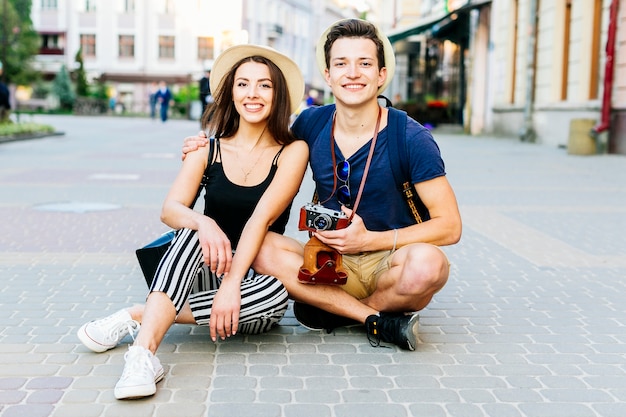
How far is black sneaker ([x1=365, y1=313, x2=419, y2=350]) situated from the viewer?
12.3ft

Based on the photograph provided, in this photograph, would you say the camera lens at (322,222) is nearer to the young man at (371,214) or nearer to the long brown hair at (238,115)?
the young man at (371,214)

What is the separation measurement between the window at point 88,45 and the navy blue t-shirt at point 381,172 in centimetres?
Answer: 6073

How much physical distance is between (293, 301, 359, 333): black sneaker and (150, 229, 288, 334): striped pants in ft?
0.80

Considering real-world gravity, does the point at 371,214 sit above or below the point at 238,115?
below

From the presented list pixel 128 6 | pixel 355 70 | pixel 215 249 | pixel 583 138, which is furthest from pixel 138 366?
pixel 128 6

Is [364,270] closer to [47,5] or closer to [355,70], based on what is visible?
[355,70]

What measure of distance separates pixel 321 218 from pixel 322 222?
0.02 m

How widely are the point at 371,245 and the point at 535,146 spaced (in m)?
16.3

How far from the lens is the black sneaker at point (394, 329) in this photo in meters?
3.74

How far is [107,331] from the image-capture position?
12.1ft

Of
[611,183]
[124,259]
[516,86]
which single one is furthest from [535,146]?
[124,259]

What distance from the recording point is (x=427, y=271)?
3.68 m

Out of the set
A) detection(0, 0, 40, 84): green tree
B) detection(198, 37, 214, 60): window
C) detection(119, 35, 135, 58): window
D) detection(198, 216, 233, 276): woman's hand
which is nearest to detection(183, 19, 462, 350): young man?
detection(198, 216, 233, 276): woman's hand

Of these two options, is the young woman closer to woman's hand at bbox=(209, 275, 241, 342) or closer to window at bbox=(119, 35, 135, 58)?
woman's hand at bbox=(209, 275, 241, 342)
